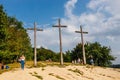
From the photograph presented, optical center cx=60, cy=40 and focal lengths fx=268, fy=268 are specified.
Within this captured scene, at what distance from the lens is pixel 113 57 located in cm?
9431

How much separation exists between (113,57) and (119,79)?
5493 centimetres

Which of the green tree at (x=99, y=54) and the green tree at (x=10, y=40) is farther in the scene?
the green tree at (x=99, y=54)

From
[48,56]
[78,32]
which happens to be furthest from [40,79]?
[48,56]

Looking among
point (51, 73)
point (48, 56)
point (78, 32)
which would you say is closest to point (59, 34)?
point (78, 32)

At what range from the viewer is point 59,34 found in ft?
154

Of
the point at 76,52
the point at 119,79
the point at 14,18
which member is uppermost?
the point at 14,18

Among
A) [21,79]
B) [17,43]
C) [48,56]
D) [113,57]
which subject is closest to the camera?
[21,79]

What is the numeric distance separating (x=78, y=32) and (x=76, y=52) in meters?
47.6

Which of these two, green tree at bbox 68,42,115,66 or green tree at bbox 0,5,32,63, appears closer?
green tree at bbox 0,5,32,63

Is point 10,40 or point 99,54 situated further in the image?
point 99,54

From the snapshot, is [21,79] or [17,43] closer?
[21,79]

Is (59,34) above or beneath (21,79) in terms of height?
above

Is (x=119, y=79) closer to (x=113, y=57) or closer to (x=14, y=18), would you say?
(x=14, y=18)

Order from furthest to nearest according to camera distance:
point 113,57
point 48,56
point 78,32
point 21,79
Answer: point 48,56 < point 113,57 < point 78,32 < point 21,79
